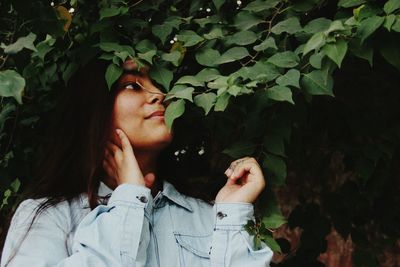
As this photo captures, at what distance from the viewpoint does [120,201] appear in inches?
59.7

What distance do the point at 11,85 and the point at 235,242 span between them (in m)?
0.60

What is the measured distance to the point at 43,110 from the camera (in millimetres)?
2049

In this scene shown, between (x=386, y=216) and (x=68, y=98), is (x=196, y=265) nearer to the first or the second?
(x=68, y=98)

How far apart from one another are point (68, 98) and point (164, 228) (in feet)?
1.43

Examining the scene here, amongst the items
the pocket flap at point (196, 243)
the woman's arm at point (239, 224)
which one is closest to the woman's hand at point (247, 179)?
the woman's arm at point (239, 224)

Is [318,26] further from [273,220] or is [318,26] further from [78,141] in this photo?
[78,141]

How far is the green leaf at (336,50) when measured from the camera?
136 cm

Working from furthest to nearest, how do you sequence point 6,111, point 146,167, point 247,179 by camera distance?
1. point 6,111
2. point 146,167
3. point 247,179

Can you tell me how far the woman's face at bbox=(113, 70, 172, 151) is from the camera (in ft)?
5.28

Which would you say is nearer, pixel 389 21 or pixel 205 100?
pixel 389 21

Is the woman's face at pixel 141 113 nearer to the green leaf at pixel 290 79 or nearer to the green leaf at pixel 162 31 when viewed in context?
the green leaf at pixel 162 31

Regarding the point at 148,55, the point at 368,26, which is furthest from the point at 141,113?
the point at 368,26

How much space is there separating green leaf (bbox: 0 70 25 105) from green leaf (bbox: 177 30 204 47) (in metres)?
0.50

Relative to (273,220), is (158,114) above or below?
above
